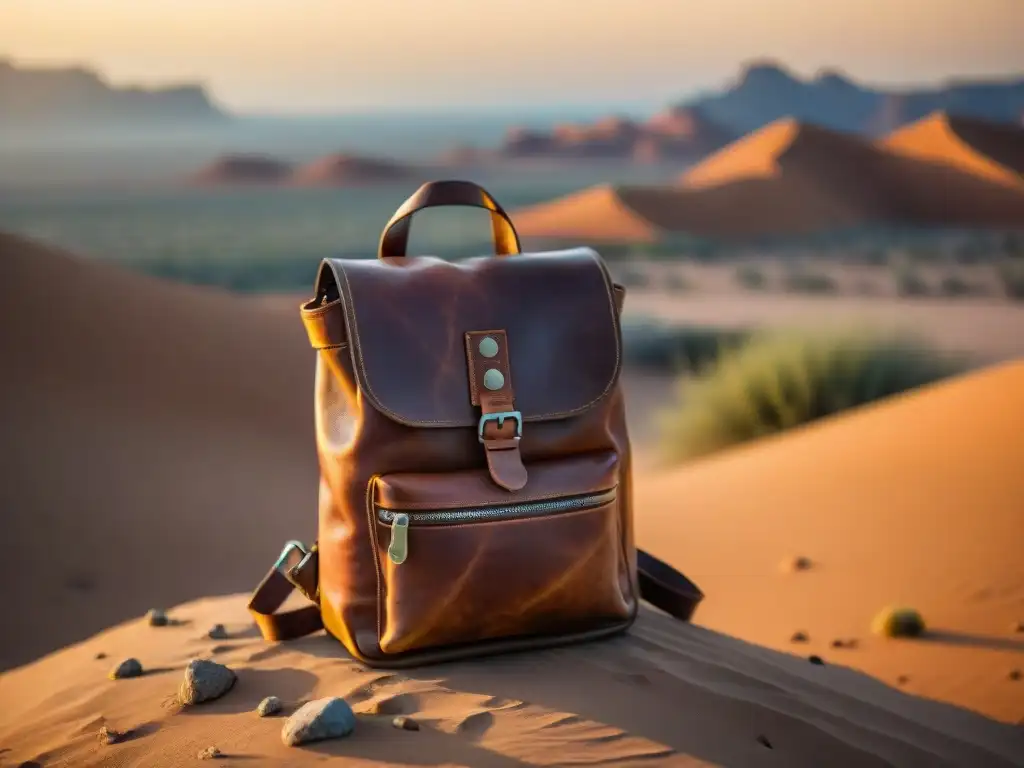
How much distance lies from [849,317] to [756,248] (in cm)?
629

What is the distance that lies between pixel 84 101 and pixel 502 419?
40.6ft

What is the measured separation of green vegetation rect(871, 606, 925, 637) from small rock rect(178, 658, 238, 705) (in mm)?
2063

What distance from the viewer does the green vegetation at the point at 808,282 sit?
1280 centimetres

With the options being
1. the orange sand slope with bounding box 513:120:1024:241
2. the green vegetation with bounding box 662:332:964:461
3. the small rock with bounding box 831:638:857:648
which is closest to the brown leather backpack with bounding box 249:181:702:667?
the small rock with bounding box 831:638:857:648

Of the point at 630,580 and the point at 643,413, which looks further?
the point at 643,413

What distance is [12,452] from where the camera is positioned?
5574 mm

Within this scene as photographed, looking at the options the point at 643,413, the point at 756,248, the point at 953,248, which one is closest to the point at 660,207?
the point at 756,248

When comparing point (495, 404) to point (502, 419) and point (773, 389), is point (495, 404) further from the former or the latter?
point (773, 389)

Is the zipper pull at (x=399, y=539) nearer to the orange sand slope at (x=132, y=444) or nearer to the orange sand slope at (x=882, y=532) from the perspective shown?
the orange sand slope at (x=882, y=532)

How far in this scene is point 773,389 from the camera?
701cm

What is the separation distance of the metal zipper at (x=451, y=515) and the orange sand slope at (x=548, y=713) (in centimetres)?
31

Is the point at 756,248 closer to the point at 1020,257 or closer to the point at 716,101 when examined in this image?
the point at 716,101

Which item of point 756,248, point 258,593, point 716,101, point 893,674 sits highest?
point 716,101

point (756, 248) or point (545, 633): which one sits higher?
point (756, 248)
